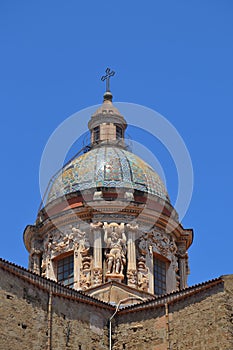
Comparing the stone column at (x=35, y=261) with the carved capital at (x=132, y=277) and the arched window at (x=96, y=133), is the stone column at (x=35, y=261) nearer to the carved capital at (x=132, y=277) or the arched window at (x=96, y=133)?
the carved capital at (x=132, y=277)

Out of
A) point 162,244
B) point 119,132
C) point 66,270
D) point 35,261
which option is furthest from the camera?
point 119,132

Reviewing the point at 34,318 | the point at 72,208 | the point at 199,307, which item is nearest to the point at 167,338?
the point at 199,307

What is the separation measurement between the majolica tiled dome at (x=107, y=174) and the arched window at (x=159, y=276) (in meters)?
3.87

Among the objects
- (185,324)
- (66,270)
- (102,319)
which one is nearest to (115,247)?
(66,270)

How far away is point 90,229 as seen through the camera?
4519 cm

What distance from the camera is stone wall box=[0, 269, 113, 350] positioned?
110 feet

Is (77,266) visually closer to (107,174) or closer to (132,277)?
(132,277)

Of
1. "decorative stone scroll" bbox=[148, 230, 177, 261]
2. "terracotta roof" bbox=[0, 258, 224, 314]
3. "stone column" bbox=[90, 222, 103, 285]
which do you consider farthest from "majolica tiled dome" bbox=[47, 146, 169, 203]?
"terracotta roof" bbox=[0, 258, 224, 314]

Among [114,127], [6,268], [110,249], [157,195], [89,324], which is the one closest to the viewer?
[6,268]

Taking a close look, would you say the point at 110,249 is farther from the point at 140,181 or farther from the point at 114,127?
the point at 114,127

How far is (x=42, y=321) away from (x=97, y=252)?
9.88 m

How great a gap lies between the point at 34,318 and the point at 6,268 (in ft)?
7.68

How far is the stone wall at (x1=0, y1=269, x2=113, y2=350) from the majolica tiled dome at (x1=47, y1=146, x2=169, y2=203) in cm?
1096

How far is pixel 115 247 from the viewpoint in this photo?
44312mm
